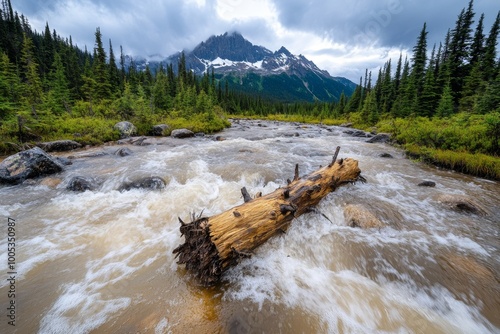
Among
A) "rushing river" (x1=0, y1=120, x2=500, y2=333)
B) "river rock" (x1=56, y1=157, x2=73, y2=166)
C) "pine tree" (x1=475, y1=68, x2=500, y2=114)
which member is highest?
"pine tree" (x1=475, y1=68, x2=500, y2=114)

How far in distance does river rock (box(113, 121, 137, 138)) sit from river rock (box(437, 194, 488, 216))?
20.9 m

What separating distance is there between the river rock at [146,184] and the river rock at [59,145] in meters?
9.21

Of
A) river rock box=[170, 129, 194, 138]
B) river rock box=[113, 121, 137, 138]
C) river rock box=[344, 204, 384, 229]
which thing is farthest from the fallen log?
river rock box=[113, 121, 137, 138]

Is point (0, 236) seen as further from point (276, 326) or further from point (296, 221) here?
point (296, 221)

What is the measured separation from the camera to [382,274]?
384 centimetres

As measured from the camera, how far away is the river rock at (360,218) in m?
5.20

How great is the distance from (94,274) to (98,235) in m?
1.32

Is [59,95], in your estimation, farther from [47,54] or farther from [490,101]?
[490,101]

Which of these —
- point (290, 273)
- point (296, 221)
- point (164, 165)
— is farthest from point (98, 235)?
point (164, 165)

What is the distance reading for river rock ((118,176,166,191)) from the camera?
7367mm

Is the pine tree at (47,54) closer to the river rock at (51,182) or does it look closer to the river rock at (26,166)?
the river rock at (26,166)

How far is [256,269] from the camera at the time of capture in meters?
3.73

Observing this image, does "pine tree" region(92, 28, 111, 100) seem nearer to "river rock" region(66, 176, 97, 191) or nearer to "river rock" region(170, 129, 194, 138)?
"river rock" region(170, 129, 194, 138)

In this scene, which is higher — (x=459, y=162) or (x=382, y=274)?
(x=459, y=162)
